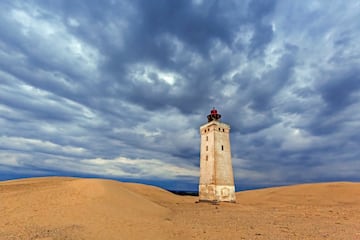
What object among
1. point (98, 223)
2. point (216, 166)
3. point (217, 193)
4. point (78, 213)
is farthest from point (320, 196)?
point (78, 213)

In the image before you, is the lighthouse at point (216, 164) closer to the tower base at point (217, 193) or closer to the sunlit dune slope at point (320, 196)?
the tower base at point (217, 193)

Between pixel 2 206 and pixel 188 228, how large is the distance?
10.4 meters

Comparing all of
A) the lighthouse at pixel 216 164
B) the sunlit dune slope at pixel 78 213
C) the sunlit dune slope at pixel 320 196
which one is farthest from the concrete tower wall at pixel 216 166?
the sunlit dune slope at pixel 78 213

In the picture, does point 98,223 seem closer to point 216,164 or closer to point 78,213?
point 78,213

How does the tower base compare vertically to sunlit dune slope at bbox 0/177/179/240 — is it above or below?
above

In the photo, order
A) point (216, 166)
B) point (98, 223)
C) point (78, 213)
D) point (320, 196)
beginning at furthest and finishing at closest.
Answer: point (320, 196), point (216, 166), point (78, 213), point (98, 223)

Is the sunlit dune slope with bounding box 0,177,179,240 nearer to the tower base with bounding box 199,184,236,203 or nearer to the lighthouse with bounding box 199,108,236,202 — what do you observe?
the tower base with bounding box 199,184,236,203

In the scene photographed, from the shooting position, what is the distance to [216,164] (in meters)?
27.8

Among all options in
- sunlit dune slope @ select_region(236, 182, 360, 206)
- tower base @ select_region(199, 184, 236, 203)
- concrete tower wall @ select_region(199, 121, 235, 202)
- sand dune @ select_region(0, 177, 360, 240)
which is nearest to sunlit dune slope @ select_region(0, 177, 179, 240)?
sand dune @ select_region(0, 177, 360, 240)

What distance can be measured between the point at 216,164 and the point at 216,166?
252 millimetres

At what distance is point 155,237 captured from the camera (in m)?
9.65

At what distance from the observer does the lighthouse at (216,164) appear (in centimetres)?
2741

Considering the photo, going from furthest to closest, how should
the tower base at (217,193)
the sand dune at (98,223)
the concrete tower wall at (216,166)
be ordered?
the concrete tower wall at (216,166), the tower base at (217,193), the sand dune at (98,223)

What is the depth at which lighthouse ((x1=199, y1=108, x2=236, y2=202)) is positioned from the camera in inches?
1079
